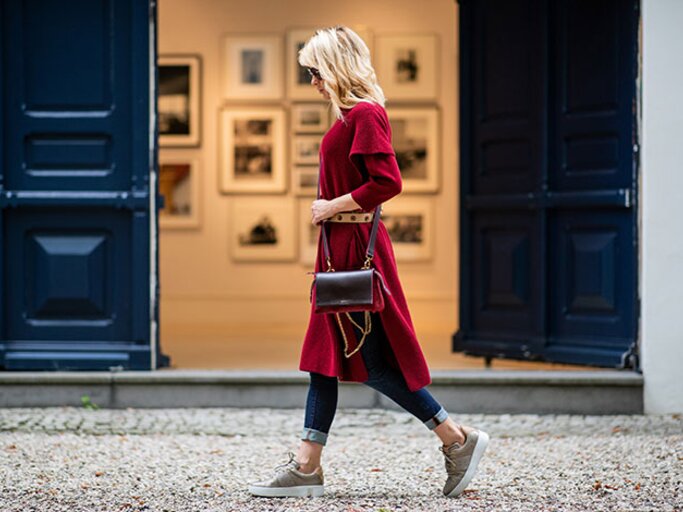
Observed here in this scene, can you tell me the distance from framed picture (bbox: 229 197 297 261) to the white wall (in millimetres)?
4656

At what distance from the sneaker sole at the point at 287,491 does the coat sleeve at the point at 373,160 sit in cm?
106

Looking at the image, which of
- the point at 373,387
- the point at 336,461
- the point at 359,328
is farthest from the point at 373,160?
the point at 336,461

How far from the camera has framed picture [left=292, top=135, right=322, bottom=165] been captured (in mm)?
11008

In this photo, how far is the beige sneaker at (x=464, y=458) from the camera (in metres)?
4.83

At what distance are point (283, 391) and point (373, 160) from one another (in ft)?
8.46

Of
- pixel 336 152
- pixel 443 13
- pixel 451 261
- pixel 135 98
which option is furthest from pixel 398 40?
pixel 336 152

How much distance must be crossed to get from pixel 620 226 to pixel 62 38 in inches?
125

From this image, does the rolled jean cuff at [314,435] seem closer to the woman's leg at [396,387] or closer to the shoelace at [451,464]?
the woman's leg at [396,387]

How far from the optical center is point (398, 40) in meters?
10.8

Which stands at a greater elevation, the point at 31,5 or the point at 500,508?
the point at 31,5

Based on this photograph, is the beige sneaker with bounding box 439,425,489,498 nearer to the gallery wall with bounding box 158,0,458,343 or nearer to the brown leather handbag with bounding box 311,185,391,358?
the brown leather handbag with bounding box 311,185,391,358

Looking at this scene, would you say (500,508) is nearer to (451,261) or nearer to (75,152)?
(75,152)

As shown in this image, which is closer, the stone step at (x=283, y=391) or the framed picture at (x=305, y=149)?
the stone step at (x=283, y=391)

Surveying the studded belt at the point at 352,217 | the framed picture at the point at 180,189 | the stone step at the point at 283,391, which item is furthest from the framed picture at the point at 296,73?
the studded belt at the point at 352,217
